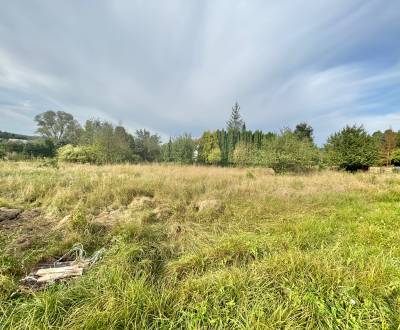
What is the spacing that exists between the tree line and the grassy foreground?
1007 cm

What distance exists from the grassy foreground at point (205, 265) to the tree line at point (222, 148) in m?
10.1

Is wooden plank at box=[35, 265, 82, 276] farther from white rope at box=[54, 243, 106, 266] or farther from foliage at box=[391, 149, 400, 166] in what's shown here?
foliage at box=[391, 149, 400, 166]

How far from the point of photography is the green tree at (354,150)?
14.2 metres

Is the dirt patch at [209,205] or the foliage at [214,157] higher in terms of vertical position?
the foliage at [214,157]

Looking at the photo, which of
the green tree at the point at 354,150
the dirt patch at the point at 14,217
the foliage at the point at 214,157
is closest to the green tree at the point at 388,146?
the green tree at the point at 354,150

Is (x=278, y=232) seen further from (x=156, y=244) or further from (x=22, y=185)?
(x=22, y=185)

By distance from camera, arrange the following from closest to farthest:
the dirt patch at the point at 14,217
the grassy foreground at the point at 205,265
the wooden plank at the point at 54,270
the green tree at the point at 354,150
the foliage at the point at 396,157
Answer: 1. the grassy foreground at the point at 205,265
2. the wooden plank at the point at 54,270
3. the dirt patch at the point at 14,217
4. the green tree at the point at 354,150
5. the foliage at the point at 396,157

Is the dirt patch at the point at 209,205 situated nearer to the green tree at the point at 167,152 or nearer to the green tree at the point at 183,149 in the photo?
the green tree at the point at 183,149

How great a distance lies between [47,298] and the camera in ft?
6.03

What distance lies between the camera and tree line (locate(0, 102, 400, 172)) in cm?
1451

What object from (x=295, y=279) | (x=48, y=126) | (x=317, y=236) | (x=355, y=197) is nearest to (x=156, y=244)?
(x=295, y=279)

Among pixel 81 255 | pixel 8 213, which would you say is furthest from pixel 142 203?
pixel 8 213

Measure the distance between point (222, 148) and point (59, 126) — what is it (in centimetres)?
2906

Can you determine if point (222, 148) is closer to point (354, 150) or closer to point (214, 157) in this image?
point (214, 157)
